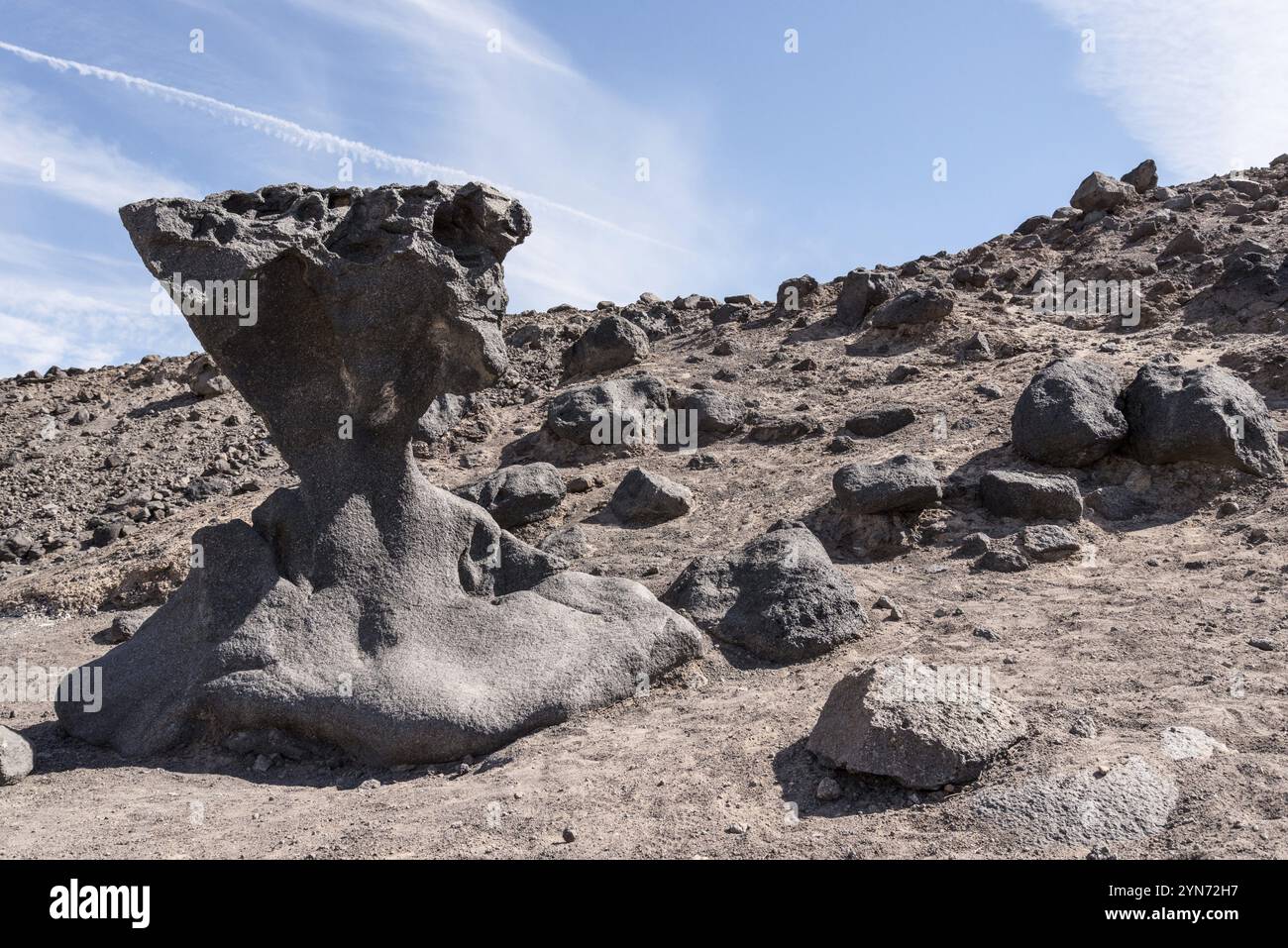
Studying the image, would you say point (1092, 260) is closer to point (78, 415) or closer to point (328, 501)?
point (328, 501)

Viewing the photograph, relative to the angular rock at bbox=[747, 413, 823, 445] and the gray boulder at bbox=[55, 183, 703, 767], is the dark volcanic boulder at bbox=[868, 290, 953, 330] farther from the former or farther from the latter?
the gray boulder at bbox=[55, 183, 703, 767]

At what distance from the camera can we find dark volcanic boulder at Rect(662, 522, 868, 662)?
555cm

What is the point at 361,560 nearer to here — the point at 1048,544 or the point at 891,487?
the point at 891,487

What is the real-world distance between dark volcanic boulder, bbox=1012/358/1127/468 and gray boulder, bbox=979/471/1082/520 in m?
0.58

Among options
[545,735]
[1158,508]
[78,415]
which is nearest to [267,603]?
[545,735]

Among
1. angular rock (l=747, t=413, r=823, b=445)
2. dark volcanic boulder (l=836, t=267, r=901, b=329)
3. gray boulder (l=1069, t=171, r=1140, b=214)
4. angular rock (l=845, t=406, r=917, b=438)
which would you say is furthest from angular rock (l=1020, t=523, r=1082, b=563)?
gray boulder (l=1069, t=171, r=1140, b=214)

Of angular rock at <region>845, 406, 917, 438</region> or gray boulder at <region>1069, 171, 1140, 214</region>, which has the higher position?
gray boulder at <region>1069, 171, 1140, 214</region>

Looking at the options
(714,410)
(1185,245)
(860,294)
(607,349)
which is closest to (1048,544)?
(714,410)

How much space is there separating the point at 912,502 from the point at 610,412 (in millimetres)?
3354

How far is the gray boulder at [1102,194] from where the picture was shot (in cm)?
1416

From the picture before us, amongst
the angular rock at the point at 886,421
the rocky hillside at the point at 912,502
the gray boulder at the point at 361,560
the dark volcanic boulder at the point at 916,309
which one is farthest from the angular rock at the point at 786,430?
the gray boulder at the point at 361,560

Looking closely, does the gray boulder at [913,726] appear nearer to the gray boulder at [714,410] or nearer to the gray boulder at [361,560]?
the gray boulder at [361,560]

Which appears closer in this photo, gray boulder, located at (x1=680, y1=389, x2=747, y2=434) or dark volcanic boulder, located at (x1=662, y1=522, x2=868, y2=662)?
dark volcanic boulder, located at (x1=662, y1=522, x2=868, y2=662)

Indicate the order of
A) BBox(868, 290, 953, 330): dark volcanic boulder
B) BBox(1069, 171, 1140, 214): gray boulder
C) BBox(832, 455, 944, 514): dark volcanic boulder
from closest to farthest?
BBox(832, 455, 944, 514): dark volcanic boulder, BBox(868, 290, 953, 330): dark volcanic boulder, BBox(1069, 171, 1140, 214): gray boulder
